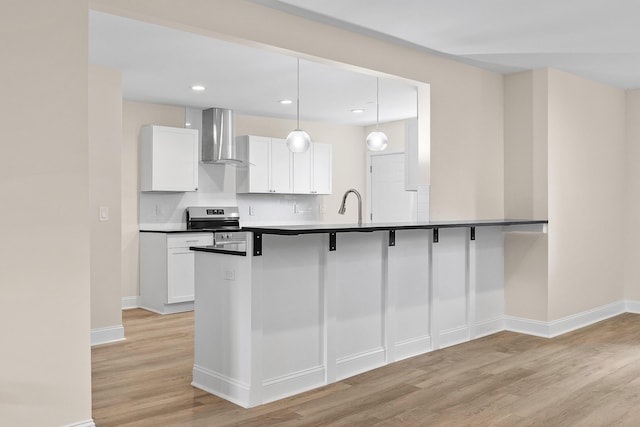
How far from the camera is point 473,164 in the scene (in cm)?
523

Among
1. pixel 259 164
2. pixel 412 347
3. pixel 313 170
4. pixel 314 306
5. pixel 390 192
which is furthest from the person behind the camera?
pixel 390 192

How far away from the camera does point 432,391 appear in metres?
3.62

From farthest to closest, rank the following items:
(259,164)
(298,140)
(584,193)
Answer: (259,164)
(584,193)
(298,140)

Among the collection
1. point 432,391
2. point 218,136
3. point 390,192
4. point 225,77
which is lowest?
point 432,391

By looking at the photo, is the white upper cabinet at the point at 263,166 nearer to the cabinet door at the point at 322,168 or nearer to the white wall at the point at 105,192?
the cabinet door at the point at 322,168

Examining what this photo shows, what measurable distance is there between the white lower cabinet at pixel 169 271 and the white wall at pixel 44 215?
3478mm

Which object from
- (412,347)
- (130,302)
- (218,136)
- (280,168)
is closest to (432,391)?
(412,347)

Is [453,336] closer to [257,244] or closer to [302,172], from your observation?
[257,244]

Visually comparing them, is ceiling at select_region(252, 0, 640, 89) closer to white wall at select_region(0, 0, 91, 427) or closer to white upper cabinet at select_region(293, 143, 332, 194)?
white wall at select_region(0, 0, 91, 427)

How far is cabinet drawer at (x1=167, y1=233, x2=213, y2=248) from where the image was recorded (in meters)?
6.41

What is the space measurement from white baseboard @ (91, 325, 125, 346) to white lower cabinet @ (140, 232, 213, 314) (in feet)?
4.14

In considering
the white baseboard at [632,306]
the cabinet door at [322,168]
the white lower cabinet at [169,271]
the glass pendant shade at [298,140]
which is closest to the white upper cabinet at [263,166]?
the cabinet door at [322,168]

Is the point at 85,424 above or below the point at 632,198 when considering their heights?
below

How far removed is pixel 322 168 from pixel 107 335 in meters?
4.25
